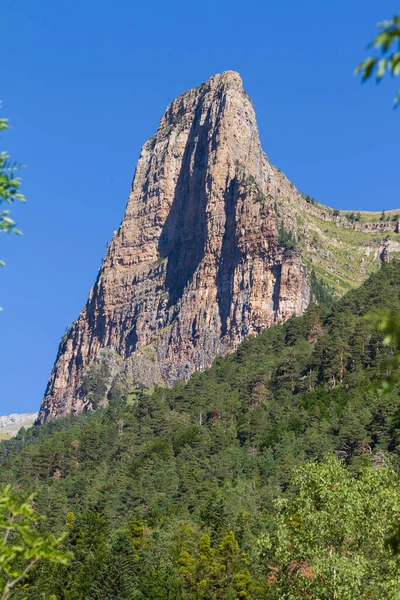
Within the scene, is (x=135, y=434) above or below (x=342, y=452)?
above

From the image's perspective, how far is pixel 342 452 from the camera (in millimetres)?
101688

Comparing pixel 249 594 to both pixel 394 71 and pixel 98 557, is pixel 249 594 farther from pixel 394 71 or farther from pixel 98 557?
pixel 394 71

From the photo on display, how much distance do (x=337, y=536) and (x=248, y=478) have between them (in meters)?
66.8

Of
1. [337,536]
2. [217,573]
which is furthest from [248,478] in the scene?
[337,536]

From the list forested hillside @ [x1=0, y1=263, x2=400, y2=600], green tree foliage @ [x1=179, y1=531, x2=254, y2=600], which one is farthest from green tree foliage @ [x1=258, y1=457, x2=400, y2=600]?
green tree foliage @ [x1=179, y1=531, x2=254, y2=600]

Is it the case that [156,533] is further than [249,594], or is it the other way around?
[156,533]

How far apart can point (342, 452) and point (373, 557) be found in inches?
2360

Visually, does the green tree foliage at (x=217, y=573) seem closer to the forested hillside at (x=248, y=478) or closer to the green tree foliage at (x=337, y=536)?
the forested hillside at (x=248, y=478)

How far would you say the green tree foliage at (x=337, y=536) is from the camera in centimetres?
3881

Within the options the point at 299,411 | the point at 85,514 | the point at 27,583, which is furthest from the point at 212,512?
the point at 299,411

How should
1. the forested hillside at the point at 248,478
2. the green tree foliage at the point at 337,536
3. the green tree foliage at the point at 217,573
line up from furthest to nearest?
the green tree foliage at the point at 217,573 → the forested hillside at the point at 248,478 → the green tree foliage at the point at 337,536

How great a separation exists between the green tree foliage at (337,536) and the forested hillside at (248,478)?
0.07m

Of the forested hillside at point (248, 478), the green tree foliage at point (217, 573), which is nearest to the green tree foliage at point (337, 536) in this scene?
the forested hillside at point (248, 478)

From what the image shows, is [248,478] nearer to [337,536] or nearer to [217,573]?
[217,573]
